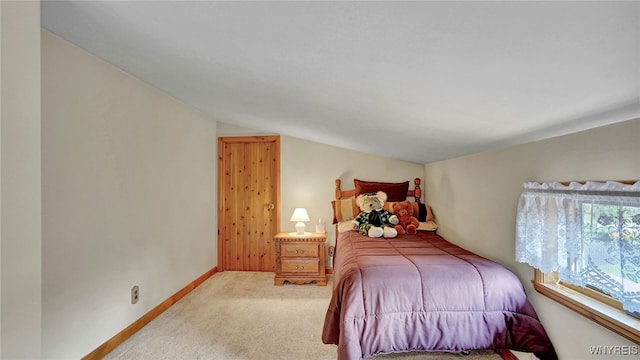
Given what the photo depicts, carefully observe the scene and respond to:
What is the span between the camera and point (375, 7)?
81 centimetres

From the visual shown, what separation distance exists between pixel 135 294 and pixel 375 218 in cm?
239

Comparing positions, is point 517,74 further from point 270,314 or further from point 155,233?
point 155,233

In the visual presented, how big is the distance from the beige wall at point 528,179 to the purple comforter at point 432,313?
15 cm

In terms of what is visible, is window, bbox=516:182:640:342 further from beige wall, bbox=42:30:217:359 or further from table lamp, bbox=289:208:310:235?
beige wall, bbox=42:30:217:359

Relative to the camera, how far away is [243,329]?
227 centimetres

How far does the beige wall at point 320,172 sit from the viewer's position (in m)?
3.73

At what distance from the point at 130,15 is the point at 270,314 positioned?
97.6 inches

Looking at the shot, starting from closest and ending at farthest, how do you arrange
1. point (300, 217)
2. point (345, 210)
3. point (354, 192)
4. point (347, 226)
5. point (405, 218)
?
1. point (405, 218)
2. point (347, 226)
3. point (300, 217)
4. point (345, 210)
5. point (354, 192)

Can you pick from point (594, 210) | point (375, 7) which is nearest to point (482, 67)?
point (375, 7)

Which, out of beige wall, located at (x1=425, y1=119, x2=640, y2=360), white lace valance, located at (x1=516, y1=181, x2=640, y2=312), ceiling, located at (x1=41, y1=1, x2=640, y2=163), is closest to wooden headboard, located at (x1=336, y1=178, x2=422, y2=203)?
beige wall, located at (x1=425, y1=119, x2=640, y2=360)

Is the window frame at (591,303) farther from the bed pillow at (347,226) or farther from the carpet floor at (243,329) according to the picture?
the bed pillow at (347,226)
